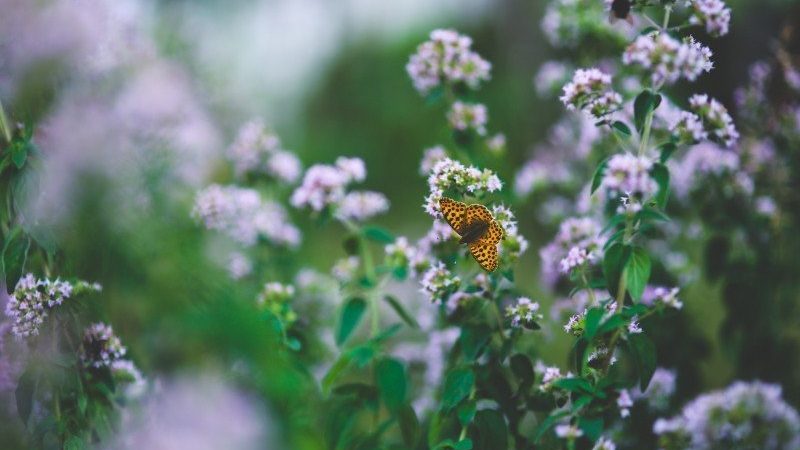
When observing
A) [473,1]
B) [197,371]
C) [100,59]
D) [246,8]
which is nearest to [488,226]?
[197,371]

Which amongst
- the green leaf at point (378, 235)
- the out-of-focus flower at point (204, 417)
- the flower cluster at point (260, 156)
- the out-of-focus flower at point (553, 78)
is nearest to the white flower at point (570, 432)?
the green leaf at point (378, 235)

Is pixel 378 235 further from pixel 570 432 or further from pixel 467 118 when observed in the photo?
pixel 570 432

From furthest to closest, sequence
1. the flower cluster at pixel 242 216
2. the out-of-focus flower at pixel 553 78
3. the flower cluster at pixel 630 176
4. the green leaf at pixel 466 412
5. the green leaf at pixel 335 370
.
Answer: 1. the out-of-focus flower at pixel 553 78
2. the flower cluster at pixel 242 216
3. the green leaf at pixel 335 370
4. the green leaf at pixel 466 412
5. the flower cluster at pixel 630 176

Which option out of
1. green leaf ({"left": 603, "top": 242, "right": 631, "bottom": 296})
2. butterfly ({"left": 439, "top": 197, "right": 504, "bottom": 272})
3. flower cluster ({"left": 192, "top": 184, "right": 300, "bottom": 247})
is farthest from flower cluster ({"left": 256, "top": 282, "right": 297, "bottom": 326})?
green leaf ({"left": 603, "top": 242, "right": 631, "bottom": 296})

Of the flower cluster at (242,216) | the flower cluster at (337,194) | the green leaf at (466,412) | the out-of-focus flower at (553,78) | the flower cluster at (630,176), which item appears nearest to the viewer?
the flower cluster at (630,176)

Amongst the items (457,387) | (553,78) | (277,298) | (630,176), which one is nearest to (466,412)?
(457,387)

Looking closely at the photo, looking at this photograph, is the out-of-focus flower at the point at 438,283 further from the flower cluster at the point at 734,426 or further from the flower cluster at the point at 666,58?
the flower cluster at the point at 734,426

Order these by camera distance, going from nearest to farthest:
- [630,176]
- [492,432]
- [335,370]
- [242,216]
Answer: [630,176] → [492,432] → [335,370] → [242,216]
